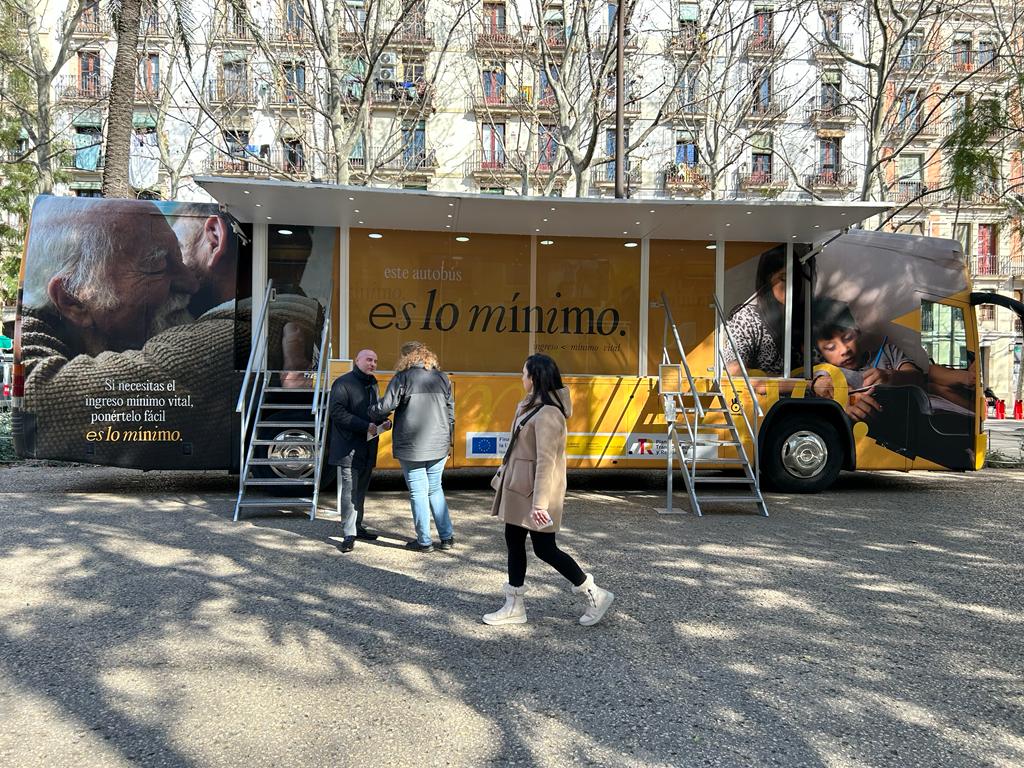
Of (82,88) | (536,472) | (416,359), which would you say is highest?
(82,88)

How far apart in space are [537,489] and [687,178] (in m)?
22.3

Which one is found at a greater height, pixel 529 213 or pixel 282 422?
pixel 529 213

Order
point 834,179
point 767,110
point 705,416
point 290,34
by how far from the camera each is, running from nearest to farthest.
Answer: point 705,416, point 290,34, point 767,110, point 834,179

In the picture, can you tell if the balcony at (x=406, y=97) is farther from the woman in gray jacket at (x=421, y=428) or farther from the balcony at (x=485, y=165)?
the woman in gray jacket at (x=421, y=428)

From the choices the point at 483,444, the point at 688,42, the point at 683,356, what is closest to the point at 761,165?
the point at 688,42

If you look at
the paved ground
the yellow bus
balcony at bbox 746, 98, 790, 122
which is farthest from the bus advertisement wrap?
balcony at bbox 746, 98, 790, 122

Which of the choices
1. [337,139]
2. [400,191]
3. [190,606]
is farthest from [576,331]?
[337,139]

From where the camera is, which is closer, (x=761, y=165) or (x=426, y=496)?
(x=426, y=496)

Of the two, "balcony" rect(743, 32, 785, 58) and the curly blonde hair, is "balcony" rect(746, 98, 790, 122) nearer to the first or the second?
"balcony" rect(743, 32, 785, 58)

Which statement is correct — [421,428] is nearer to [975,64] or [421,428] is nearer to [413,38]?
[413,38]

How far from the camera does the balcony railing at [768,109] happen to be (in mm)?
21473

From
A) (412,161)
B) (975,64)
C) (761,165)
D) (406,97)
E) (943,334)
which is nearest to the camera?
(943,334)

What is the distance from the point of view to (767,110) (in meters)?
21.7

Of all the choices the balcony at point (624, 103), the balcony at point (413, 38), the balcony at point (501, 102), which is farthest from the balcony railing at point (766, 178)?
the balcony at point (413, 38)
